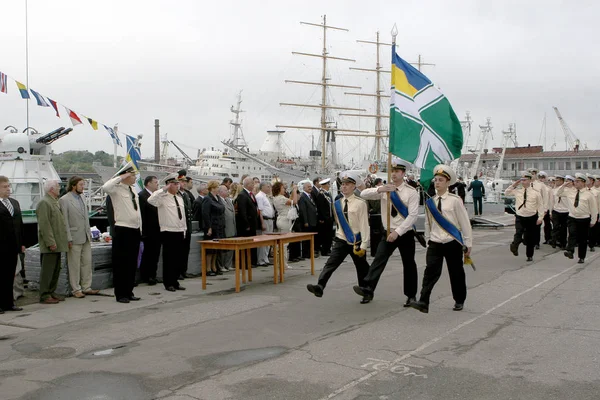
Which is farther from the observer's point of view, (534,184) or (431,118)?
(534,184)

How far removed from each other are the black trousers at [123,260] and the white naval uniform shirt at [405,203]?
12.3ft

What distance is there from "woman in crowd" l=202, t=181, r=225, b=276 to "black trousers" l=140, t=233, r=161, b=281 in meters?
1.28

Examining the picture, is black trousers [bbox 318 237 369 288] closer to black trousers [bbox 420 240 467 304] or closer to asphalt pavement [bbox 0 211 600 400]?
asphalt pavement [bbox 0 211 600 400]

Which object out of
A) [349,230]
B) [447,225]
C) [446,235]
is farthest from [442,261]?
[349,230]

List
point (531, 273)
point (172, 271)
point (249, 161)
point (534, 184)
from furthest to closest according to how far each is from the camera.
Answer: point (249, 161) < point (534, 184) < point (531, 273) < point (172, 271)

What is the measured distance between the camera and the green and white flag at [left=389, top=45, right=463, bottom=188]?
9.15 meters

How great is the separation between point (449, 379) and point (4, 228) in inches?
259

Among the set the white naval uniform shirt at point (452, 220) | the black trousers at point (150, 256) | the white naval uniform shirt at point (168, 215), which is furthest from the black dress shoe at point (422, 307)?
the black trousers at point (150, 256)

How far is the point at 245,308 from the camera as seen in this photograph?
360 inches

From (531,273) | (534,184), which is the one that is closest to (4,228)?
(531,273)

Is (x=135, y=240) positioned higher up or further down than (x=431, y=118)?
further down

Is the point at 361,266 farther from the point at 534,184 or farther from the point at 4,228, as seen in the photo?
the point at 534,184

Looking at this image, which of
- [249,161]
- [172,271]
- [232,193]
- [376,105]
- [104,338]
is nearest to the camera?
[104,338]

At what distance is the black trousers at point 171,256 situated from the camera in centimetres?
1077
